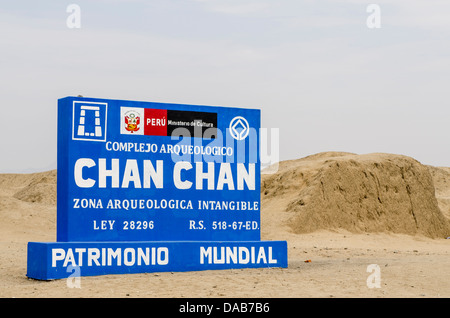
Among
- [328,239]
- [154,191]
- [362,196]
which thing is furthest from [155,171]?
[362,196]

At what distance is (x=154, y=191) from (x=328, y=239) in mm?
10976

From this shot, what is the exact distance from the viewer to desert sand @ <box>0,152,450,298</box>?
35.0 ft

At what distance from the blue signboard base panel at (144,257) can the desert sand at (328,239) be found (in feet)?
1.06

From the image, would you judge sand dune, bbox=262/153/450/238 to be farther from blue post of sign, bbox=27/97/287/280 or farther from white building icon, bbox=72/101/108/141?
white building icon, bbox=72/101/108/141

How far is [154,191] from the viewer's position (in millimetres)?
13320

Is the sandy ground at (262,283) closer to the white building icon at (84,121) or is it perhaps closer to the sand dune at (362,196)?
the white building icon at (84,121)

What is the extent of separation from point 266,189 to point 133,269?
17.4 metres

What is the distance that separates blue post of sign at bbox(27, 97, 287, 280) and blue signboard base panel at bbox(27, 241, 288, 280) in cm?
2

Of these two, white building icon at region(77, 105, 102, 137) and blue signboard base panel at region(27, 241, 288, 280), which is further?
white building icon at region(77, 105, 102, 137)

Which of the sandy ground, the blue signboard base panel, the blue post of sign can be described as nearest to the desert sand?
the sandy ground

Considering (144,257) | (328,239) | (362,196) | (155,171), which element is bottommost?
(328,239)

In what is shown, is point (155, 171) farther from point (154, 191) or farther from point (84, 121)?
point (84, 121)

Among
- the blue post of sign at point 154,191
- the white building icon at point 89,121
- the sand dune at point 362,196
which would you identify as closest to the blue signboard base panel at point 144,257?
the blue post of sign at point 154,191

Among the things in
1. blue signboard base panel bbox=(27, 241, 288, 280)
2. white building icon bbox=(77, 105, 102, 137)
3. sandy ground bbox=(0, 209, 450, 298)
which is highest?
white building icon bbox=(77, 105, 102, 137)
